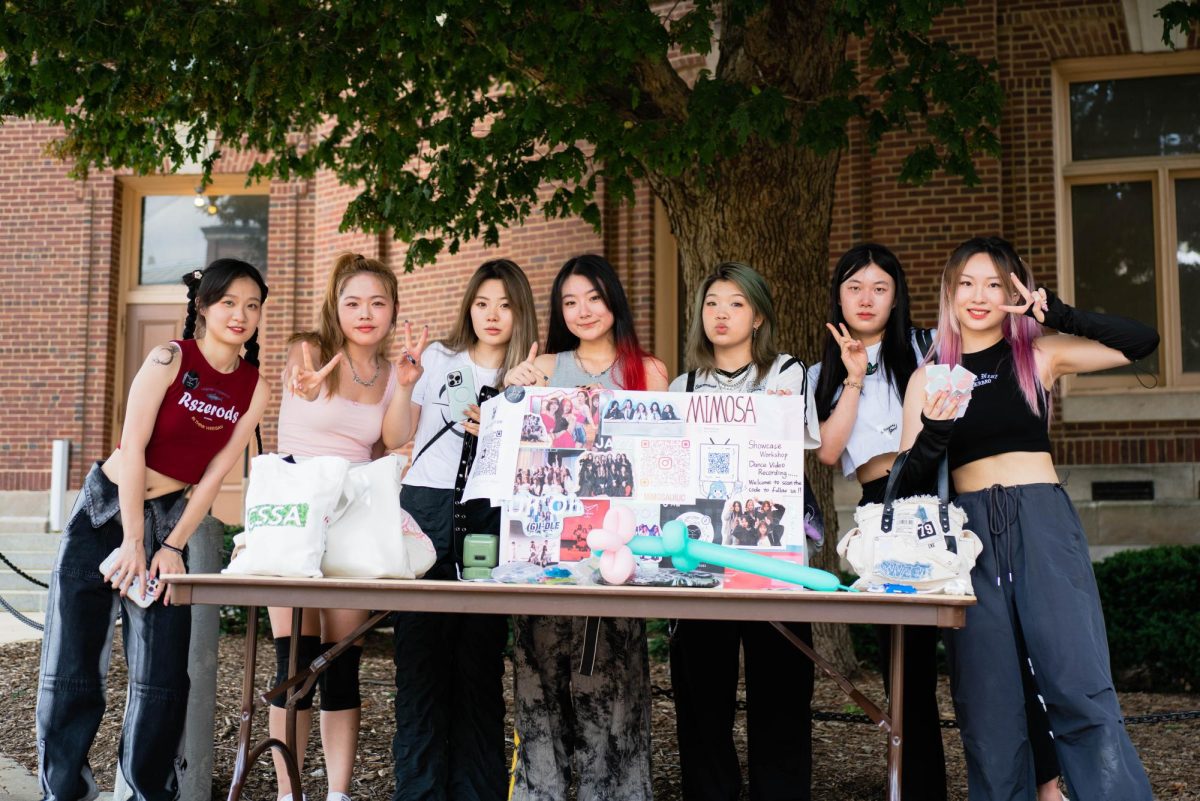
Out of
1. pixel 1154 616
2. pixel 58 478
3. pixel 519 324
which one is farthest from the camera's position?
pixel 58 478

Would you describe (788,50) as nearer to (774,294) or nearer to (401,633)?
(774,294)

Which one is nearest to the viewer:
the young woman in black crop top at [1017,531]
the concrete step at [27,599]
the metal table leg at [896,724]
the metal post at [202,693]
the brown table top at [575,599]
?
the brown table top at [575,599]

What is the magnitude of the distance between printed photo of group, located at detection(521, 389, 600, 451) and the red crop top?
3.70 feet

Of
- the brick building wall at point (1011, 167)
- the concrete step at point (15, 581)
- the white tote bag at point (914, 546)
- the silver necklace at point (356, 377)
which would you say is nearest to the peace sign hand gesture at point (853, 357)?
the white tote bag at point (914, 546)

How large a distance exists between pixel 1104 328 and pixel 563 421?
5.67ft

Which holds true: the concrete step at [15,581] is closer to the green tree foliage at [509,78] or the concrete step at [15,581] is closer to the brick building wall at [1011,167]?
the green tree foliage at [509,78]

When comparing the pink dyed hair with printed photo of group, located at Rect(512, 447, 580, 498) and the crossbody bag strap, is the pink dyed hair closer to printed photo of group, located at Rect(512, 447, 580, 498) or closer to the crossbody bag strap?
printed photo of group, located at Rect(512, 447, 580, 498)

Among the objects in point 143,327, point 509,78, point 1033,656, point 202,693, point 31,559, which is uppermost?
point 509,78

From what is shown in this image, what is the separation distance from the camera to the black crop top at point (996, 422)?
11.5ft

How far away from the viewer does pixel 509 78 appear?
726 centimetres

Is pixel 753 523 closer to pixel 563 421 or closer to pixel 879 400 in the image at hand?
pixel 563 421

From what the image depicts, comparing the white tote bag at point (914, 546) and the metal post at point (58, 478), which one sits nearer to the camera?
the white tote bag at point (914, 546)

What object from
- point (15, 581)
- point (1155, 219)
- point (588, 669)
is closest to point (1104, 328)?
point (588, 669)

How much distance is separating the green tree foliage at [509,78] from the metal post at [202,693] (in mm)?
2728
